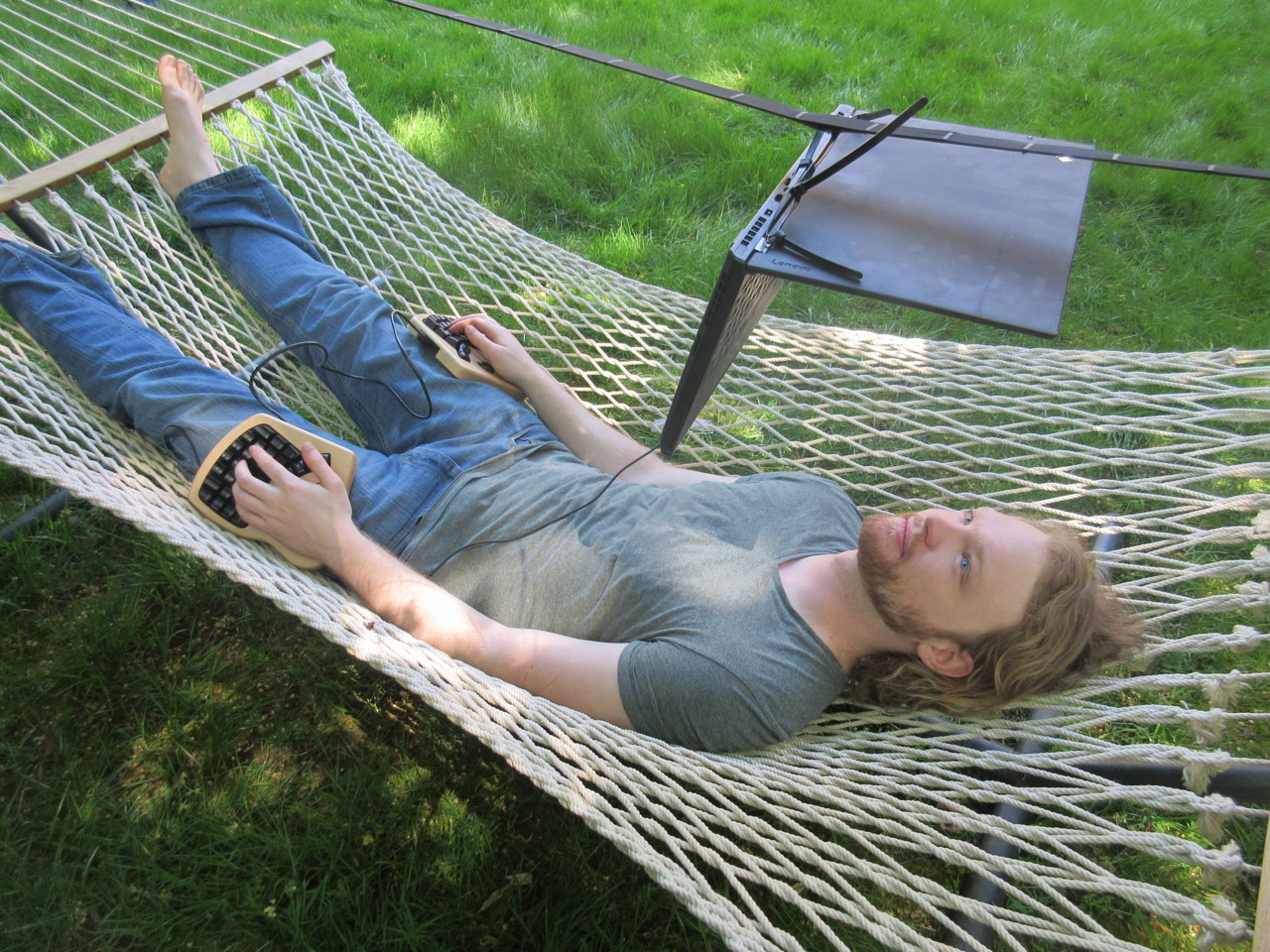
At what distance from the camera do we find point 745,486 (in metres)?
1.50

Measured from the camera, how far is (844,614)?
4.17 feet

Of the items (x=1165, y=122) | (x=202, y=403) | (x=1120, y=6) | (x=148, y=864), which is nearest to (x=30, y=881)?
(x=148, y=864)

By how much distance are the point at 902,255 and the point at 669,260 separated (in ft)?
4.86

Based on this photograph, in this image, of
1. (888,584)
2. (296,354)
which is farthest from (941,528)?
(296,354)

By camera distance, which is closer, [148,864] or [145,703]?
[148,864]

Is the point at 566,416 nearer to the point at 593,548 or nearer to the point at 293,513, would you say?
the point at 593,548

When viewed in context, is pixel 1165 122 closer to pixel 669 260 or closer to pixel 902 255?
pixel 669 260

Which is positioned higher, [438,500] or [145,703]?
[438,500]

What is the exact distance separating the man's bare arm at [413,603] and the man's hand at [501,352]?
454 mm

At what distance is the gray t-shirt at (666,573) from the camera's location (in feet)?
3.87

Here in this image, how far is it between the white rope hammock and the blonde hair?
4 cm

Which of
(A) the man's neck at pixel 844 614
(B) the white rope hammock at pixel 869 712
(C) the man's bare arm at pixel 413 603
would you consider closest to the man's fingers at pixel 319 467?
(C) the man's bare arm at pixel 413 603

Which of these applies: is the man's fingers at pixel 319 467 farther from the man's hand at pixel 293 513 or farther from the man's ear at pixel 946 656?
the man's ear at pixel 946 656

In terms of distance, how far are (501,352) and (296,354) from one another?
1.46ft
